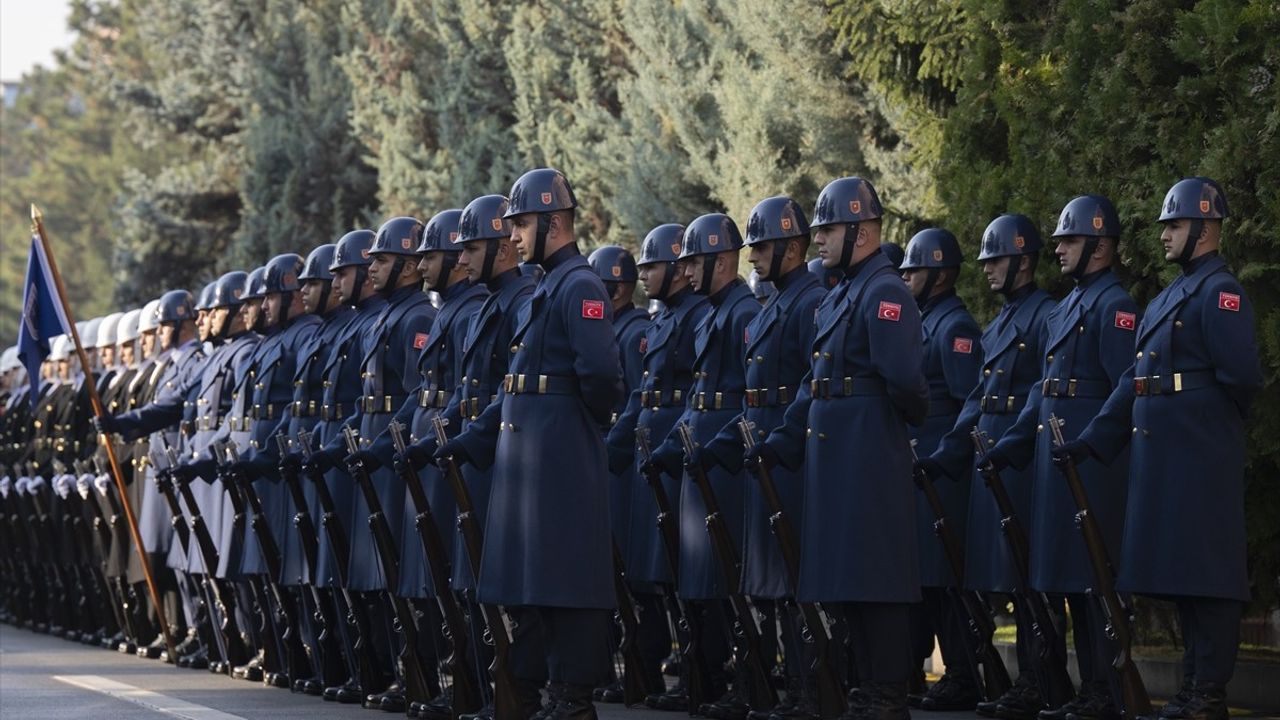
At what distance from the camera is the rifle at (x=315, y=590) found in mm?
13086

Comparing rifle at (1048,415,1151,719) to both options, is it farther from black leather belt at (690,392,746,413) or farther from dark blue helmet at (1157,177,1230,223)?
black leather belt at (690,392,746,413)

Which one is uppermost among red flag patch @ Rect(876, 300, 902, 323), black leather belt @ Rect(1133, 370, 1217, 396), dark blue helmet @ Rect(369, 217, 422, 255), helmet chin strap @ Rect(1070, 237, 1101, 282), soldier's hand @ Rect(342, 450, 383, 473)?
dark blue helmet @ Rect(369, 217, 422, 255)

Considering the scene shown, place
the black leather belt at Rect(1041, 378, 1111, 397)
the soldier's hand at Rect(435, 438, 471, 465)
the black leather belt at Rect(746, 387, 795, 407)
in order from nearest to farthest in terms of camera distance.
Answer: the soldier's hand at Rect(435, 438, 471, 465) → the black leather belt at Rect(1041, 378, 1111, 397) → the black leather belt at Rect(746, 387, 795, 407)

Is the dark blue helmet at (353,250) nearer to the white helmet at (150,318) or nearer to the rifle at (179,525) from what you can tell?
the rifle at (179,525)

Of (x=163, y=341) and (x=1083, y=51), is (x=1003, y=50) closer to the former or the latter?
(x=1083, y=51)

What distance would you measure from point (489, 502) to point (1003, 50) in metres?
4.93

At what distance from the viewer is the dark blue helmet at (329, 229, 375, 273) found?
13508 millimetres

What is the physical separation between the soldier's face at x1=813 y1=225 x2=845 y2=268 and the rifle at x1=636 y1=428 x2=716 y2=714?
184 cm

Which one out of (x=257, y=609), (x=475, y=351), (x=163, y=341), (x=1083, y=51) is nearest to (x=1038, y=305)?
(x=1083, y=51)

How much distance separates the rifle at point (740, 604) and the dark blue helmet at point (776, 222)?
3.30 ft

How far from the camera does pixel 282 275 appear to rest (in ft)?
48.3

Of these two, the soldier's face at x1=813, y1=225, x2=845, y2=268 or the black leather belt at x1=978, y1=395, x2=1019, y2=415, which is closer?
the soldier's face at x1=813, y1=225, x2=845, y2=268

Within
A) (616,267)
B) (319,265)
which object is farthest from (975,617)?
(319,265)

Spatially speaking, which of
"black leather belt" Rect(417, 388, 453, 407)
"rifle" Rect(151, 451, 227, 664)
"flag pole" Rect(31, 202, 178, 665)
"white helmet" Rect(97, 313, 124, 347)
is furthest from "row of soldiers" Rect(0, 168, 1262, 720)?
"white helmet" Rect(97, 313, 124, 347)
